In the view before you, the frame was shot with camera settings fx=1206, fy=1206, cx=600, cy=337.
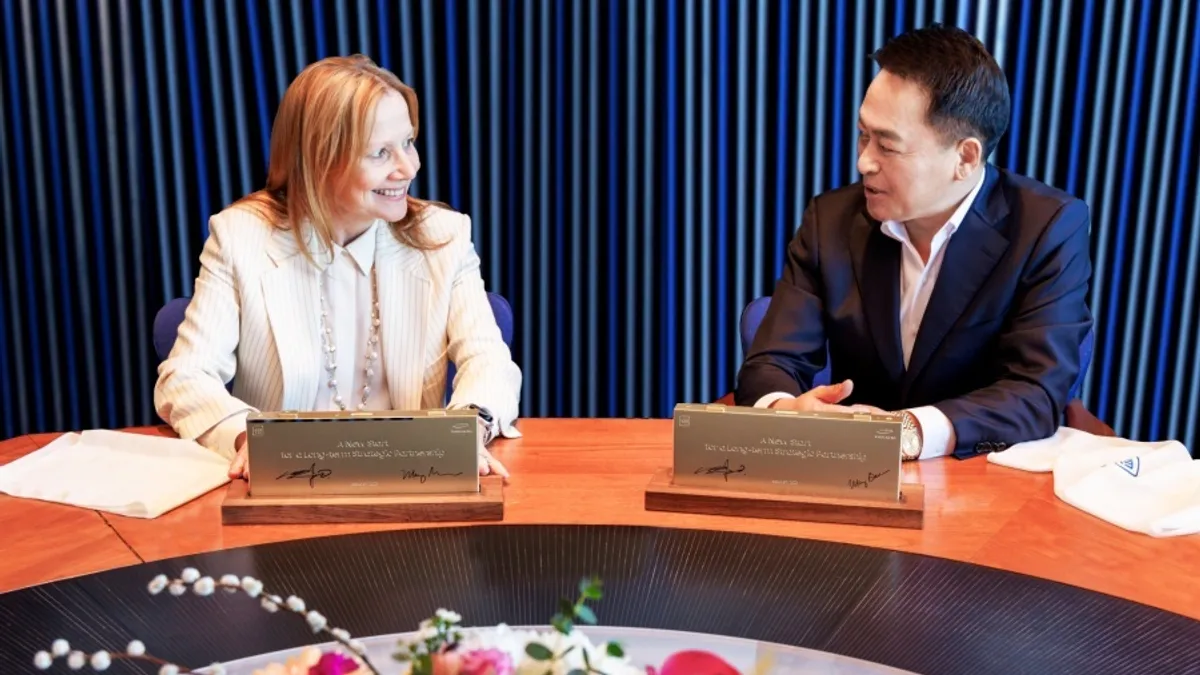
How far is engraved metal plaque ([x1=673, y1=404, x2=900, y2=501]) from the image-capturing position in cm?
167

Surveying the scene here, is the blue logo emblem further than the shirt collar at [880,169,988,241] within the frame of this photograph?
No

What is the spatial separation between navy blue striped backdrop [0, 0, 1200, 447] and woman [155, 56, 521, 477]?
1.26 metres

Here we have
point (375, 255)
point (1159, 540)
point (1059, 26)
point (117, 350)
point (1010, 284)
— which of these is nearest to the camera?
point (1159, 540)

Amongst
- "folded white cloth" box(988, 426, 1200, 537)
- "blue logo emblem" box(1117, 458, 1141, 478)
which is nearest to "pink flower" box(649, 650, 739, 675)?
"folded white cloth" box(988, 426, 1200, 537)

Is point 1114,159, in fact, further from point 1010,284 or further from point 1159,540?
point 1159,540

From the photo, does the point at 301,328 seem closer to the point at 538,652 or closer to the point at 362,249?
the point at 362,249

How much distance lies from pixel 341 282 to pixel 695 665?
1510 mm

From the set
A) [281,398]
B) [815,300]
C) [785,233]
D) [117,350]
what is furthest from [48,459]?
[785,233]

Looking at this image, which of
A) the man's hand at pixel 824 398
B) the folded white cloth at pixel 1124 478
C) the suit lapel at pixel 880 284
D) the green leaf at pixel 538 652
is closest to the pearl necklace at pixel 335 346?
the man's hand at pixel 824 398

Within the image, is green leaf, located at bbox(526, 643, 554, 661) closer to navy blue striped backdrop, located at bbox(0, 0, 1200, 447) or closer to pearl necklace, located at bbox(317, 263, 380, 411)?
pearl necklace, located at bbox(317, 263, 380, 411)

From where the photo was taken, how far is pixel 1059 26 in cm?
361

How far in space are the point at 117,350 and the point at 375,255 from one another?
177cm

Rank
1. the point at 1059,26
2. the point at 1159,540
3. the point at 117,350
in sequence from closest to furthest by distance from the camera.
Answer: the point at 1159,540
the point at 1059,26
the point at 117,350
